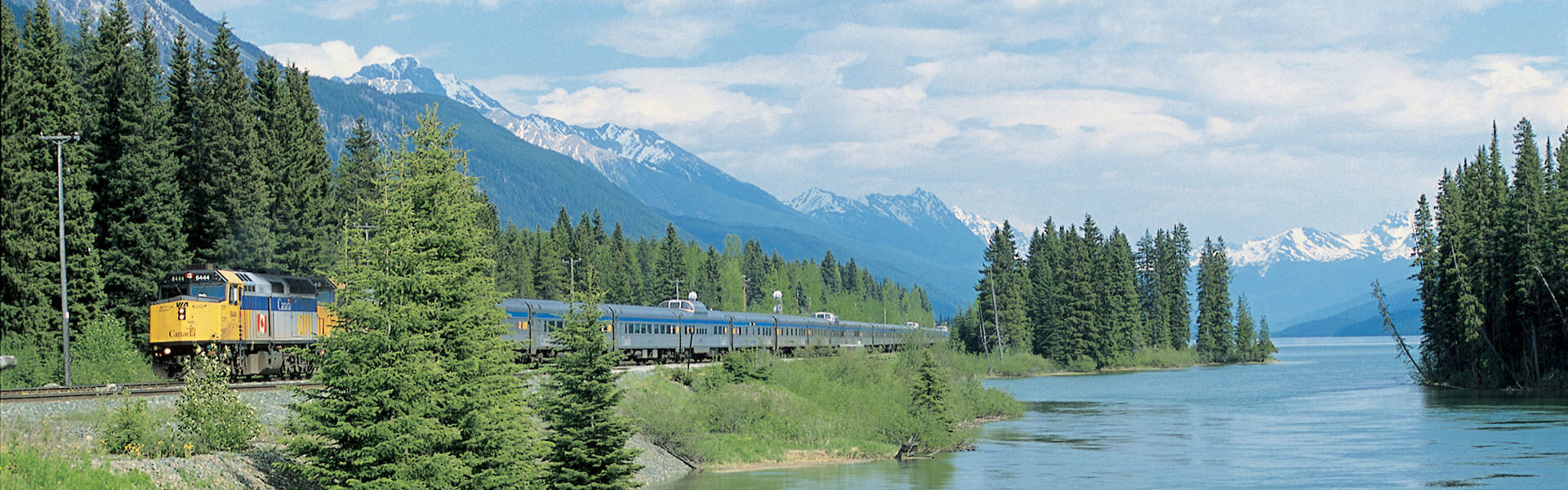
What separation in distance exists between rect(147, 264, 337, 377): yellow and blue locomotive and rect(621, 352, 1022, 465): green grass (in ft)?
40.7

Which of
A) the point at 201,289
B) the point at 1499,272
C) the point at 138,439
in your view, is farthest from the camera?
the point at 1499,272

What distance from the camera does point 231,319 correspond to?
137 feet

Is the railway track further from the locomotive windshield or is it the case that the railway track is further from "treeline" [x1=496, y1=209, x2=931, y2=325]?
"treeline" [x1=496, y1=209, x2=931, y2=325]

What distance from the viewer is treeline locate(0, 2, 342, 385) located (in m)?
49.0

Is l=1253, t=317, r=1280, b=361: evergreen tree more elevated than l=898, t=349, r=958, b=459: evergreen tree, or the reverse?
l=898, t=349, r=958, b=459: evergreen tree

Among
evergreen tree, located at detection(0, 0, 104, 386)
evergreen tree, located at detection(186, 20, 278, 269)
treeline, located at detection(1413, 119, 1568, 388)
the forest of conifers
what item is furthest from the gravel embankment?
treeline, located at detection(1413, 119, 1568, 388)

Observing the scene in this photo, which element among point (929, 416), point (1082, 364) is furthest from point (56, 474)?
point (1082, 364)

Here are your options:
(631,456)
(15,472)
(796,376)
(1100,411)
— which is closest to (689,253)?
(1100,411)

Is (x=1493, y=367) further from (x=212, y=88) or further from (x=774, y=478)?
(x=212, y=88)

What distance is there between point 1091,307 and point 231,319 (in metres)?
119

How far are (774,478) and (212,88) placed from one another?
38.9 metres

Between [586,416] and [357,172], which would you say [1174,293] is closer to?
[357,172]

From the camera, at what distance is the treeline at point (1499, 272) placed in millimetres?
86125

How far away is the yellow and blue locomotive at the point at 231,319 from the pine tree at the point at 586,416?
1091cm
